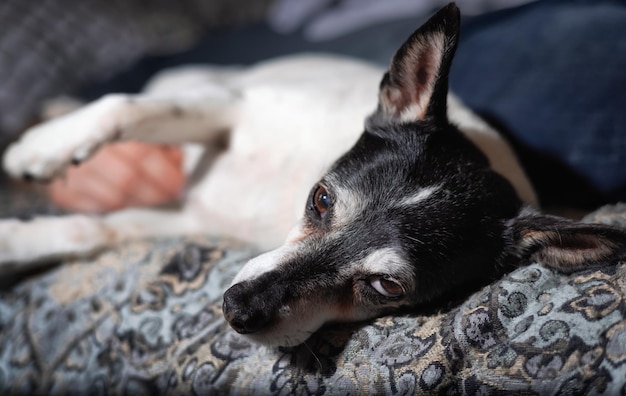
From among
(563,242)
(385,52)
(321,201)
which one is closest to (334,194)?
(321,201)

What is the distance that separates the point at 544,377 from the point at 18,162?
1.53m

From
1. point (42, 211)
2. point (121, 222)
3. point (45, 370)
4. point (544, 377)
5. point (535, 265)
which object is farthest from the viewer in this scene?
point (42, 211)

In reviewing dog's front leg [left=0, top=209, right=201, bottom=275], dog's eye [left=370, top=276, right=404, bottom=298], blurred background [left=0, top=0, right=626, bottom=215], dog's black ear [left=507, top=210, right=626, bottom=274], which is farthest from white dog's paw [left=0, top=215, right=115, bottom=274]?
dog's black ear [left=507, top=210, right=626, bottom=274]

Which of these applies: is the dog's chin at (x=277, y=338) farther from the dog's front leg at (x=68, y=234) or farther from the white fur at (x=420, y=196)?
the dog's front leg at (x=68, y=234)

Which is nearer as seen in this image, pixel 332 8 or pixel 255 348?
pixel 255 348

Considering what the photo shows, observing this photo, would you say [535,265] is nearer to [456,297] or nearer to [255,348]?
[456,297]

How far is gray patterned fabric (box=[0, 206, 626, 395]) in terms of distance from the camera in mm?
920

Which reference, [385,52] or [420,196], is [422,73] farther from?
[385,52]

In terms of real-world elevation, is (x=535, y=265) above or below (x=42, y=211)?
above

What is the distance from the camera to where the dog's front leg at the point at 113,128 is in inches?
63.7

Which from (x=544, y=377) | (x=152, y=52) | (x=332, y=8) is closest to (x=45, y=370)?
(x=544, y=377)

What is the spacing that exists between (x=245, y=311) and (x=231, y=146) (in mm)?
889

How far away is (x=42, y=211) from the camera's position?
1983 mm

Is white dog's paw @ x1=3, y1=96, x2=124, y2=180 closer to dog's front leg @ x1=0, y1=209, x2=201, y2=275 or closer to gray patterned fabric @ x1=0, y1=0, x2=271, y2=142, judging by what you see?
dog's front leg @ x1=0, y1=209, x2=201, y2=275
